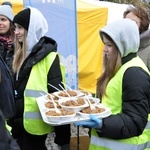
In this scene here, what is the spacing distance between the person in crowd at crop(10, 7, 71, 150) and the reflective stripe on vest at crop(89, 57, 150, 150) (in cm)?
65

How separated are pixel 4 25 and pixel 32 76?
107 centimetres

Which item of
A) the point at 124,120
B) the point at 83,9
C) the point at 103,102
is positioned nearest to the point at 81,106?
the point at 103,102

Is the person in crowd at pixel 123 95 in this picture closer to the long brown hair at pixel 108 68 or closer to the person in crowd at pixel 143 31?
the long brown hair at pixel 108 68

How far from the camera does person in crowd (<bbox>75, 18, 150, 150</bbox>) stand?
76.2 inches

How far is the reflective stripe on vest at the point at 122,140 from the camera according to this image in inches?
79.0

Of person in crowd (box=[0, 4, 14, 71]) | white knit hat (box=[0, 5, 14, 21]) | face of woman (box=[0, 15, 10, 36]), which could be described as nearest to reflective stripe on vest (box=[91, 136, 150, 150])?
person in crowd (box=[0, 4, 14, 71])

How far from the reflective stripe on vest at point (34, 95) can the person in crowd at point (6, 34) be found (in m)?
0.64

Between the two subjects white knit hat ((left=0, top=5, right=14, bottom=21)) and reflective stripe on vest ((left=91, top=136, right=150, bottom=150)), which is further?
white knit hat ((left=0, top=5, right=14, bottom=21))

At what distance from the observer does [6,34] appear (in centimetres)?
342

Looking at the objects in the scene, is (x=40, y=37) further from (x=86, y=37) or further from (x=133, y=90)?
(x=86, y=37)

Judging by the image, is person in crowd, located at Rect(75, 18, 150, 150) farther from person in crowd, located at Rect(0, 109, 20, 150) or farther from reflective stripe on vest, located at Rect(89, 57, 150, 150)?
person in crowd, located at Rect(0, 109, 20, 150)

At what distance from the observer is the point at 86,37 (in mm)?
7027

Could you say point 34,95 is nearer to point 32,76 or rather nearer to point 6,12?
point 32,76

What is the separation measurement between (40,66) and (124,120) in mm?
951
